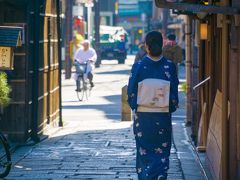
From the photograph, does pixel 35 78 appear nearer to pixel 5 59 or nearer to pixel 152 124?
pixel 5 59

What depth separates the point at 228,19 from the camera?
9609 millimetres

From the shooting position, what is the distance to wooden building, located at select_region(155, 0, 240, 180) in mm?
9031

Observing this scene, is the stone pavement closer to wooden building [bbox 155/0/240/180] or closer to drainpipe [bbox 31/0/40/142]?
drainpipe [bbox 31/0/40/142]

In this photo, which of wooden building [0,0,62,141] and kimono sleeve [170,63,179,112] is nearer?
kimono sleeve [170,63,179,112]

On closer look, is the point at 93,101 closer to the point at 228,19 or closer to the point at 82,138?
the point at 82,138

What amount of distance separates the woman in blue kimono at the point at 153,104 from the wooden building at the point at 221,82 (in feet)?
2.01

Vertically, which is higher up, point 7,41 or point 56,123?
point 7,41

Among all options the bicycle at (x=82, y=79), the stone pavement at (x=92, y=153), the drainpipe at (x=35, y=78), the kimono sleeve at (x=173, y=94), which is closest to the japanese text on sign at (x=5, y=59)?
the stone pavement at (x=92, y=153)

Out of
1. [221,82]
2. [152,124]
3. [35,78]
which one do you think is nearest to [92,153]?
[35,78]

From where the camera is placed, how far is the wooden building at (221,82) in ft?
29.6

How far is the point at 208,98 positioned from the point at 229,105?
373 cm

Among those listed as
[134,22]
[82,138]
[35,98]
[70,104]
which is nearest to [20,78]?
[35,98]

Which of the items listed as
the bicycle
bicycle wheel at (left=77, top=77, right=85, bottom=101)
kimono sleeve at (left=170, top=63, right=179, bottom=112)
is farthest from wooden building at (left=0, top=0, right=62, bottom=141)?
the bicycle

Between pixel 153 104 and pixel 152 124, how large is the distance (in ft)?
0.74
